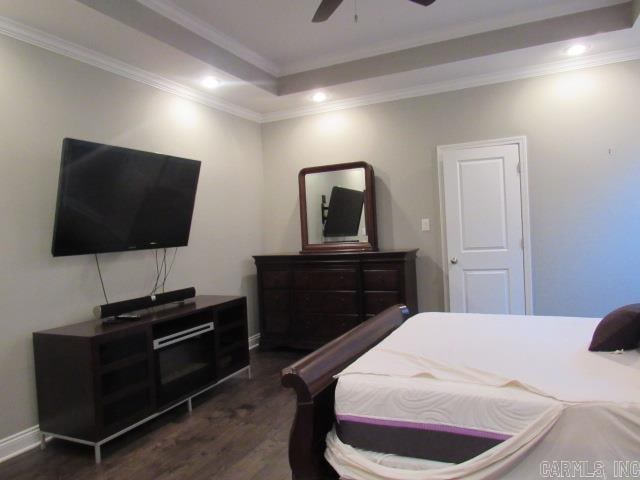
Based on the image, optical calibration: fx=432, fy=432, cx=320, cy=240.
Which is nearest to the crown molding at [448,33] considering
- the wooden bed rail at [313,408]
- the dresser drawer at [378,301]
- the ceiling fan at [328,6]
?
the ceiling fan at [328,6]

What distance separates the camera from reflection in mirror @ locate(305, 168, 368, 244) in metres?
4.46

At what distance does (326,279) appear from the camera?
166 inches

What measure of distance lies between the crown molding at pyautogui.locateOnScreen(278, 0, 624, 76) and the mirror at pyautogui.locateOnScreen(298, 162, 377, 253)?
1.01 meters

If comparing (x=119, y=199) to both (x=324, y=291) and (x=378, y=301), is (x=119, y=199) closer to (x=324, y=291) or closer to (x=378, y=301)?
(x=324, y=291)

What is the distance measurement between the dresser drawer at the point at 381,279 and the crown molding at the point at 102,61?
2.25 meters

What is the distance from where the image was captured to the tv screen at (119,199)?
2.64 m

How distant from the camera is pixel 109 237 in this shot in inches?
116

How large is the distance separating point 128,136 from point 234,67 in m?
1.11

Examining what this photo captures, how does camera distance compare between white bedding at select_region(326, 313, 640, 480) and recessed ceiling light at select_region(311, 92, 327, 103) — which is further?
recessed ceiling light at select_region(311, 92, 327, 103)

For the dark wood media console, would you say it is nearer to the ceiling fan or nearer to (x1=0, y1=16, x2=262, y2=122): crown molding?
(x1=0, y1=16, x2=262, y2=122): crown molding

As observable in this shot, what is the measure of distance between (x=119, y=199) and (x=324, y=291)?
6.75 feet

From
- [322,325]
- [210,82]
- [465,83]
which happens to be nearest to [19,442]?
[322,325]

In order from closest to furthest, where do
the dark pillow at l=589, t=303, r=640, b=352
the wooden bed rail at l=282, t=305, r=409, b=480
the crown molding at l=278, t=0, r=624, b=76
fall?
1. the wooden bed rail at l=282, t=305, r=409, b=480
2. the dark pillow at l=589, t=303, r=640, b=352
3. the crown molding at l=278, t=0, r=624, b=76

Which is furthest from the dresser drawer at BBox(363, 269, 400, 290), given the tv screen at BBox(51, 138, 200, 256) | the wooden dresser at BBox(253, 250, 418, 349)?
the tv screen at BBox(51, 138, 200, 256)
